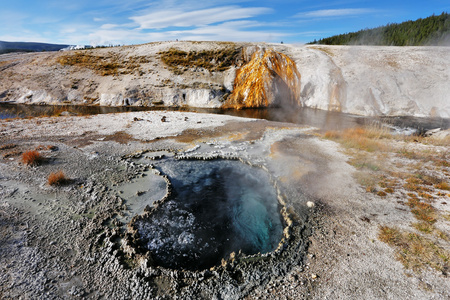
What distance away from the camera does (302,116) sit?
30.3m

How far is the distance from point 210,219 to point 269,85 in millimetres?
32178

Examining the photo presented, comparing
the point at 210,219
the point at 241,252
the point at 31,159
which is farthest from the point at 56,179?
the point at 241,252

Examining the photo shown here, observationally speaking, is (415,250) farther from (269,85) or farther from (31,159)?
(269,85)

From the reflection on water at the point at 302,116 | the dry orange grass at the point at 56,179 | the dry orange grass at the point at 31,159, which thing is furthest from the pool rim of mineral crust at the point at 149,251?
the reflection on water at the point at 302,116

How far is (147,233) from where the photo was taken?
26.5ft

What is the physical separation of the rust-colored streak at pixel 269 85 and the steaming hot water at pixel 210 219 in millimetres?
25898

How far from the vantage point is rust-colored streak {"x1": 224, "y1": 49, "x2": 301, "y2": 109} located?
3681 centimetres

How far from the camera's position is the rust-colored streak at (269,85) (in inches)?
1449

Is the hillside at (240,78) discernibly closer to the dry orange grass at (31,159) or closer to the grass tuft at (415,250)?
the dry orange grass at (31,159)

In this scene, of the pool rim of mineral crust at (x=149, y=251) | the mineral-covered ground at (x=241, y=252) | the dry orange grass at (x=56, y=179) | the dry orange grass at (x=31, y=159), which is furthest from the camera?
the dry orange grass at (x=31, y=159)

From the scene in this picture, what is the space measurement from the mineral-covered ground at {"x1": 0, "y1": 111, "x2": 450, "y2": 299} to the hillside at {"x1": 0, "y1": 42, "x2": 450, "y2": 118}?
18.8 metres

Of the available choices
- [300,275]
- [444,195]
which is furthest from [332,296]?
[444,195]

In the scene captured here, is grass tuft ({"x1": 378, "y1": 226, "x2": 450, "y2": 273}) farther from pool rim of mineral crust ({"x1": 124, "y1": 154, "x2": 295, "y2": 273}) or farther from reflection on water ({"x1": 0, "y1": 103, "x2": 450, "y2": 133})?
reflection on water ({"x1": 0, "y1": 103, "x2": 450, "y2": 133})

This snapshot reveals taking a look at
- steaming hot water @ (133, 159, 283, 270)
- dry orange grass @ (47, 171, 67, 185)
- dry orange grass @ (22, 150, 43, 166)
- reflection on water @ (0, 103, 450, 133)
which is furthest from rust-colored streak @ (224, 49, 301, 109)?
dry orange grass @ (47, 171, 67, 185)
